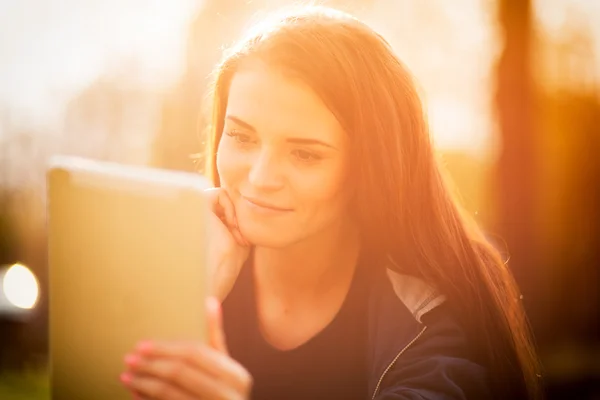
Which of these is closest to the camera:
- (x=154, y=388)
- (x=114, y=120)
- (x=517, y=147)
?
(x=154, y=388)

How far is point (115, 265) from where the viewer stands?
2.45ft

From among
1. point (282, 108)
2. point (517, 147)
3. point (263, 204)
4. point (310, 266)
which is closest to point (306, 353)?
point (310, 266)

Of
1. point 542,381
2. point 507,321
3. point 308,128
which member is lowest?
point 542,381

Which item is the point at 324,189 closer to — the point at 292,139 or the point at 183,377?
the point at 292,139

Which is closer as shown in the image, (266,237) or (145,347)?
(145,347)

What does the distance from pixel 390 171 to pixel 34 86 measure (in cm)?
61

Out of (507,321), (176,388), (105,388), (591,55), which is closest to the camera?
(176,388)

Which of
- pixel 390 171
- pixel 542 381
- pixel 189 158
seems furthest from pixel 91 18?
pixel 542 381

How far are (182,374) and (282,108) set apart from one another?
42cm

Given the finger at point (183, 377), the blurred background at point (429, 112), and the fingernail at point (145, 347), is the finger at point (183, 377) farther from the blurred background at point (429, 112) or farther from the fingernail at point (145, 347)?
the blurred background at point (429, 112)

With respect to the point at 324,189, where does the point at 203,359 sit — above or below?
below

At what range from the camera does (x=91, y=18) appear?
3.80 feet

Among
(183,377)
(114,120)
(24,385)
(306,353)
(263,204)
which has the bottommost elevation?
(24,385)

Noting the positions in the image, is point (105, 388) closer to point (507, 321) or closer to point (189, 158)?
point (189, 158)
